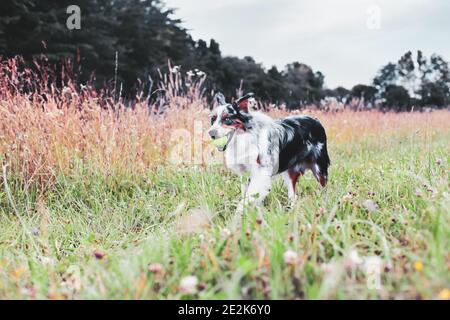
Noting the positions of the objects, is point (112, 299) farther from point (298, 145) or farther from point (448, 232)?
point (298, 145)

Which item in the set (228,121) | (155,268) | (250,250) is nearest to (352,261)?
(250,250)

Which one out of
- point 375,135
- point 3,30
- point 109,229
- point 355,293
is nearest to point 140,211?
point 109,229

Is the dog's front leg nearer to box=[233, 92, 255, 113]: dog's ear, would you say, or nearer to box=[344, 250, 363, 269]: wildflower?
box=[233, 92, 255, 113]: dog's ear

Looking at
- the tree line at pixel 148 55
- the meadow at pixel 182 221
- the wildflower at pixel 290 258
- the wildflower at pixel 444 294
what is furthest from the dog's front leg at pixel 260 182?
the tree line at pixel 148 55

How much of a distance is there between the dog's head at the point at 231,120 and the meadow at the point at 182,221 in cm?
52

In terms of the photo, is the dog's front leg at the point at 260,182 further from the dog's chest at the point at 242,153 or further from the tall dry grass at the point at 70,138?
the tall dry grass at the point at 70,138

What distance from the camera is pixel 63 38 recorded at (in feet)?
48.1

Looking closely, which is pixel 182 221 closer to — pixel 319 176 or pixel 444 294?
pixel 319 176

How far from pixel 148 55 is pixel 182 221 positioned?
17.0 metres

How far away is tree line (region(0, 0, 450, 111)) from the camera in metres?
13.4

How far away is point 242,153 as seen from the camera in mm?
2980

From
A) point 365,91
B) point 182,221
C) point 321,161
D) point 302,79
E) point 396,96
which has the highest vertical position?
point 302,79

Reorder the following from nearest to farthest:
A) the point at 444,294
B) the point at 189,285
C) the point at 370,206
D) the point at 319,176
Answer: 1. the point at 444,294
2. the point at 189,285
3. the point at 370,206
4. the point at 319,176
